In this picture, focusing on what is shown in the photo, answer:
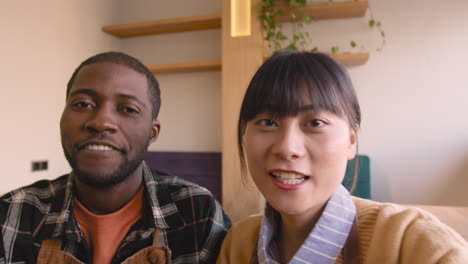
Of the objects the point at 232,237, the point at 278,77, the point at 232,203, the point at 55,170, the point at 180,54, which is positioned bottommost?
the point at 232,203

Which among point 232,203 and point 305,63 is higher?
point 305,63

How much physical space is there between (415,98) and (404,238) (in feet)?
6.98

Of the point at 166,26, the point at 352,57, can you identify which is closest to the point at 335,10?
the point at 352,57

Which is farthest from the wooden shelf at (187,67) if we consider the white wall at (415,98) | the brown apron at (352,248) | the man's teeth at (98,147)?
the brown apron at (352,248)

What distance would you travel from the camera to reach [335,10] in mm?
2357

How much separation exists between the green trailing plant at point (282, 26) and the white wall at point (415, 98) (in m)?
0.13

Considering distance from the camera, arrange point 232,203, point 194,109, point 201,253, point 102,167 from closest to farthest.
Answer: point 102,167 < point 201,253 < point 232,203 < point 194,109

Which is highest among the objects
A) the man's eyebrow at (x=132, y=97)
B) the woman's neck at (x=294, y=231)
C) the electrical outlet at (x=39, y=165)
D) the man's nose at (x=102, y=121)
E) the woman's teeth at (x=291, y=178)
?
the man's eyebrow at (x=132, y=97)

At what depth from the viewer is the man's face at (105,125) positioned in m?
0.84

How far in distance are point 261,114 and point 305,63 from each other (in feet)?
0.50

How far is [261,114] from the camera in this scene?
0.73m

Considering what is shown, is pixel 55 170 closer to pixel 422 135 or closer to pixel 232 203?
pixel 232 203

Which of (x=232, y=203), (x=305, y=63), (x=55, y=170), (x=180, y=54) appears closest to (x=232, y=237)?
(x=305, y=63)

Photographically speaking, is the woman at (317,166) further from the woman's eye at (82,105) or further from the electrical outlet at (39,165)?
the electrical outlet at (39,165)
